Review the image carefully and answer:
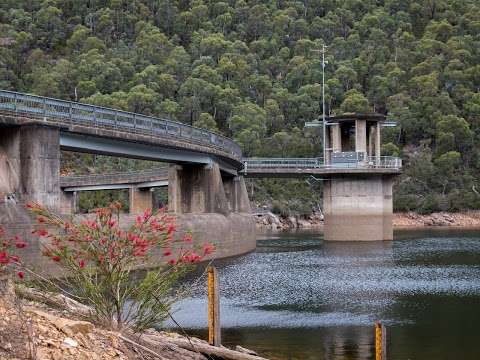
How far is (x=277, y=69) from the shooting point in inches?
6156

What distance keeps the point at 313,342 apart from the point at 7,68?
134 meters

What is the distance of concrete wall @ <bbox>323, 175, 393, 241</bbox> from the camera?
246 feet

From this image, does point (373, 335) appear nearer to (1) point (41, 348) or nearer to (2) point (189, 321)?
(2) point (189, 321)

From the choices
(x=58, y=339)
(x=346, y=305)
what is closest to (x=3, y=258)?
(x=58, y=339)

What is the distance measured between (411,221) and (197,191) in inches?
2217

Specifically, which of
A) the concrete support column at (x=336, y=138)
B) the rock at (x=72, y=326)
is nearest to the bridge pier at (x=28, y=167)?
the rock at (x=72, y=326)

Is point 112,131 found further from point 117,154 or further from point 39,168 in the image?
point 39,168

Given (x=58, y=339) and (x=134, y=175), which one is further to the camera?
(x=134, y=175)

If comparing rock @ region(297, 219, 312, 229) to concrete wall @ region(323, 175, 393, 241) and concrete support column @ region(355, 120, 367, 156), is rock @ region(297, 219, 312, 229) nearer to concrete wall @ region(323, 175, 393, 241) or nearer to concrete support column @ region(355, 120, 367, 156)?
concrete wall @ region(323, 175, 393, 241)

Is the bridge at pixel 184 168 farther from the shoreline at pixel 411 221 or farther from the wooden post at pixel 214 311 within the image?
the shoreline at pixel 411 221

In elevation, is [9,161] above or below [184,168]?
below

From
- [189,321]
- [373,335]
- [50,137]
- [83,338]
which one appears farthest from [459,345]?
[50,137]

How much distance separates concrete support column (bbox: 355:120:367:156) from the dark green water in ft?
70.1

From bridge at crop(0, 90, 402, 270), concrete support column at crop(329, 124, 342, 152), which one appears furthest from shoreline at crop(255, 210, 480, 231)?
concrete support column at crop(329, 124, 342, 152)
